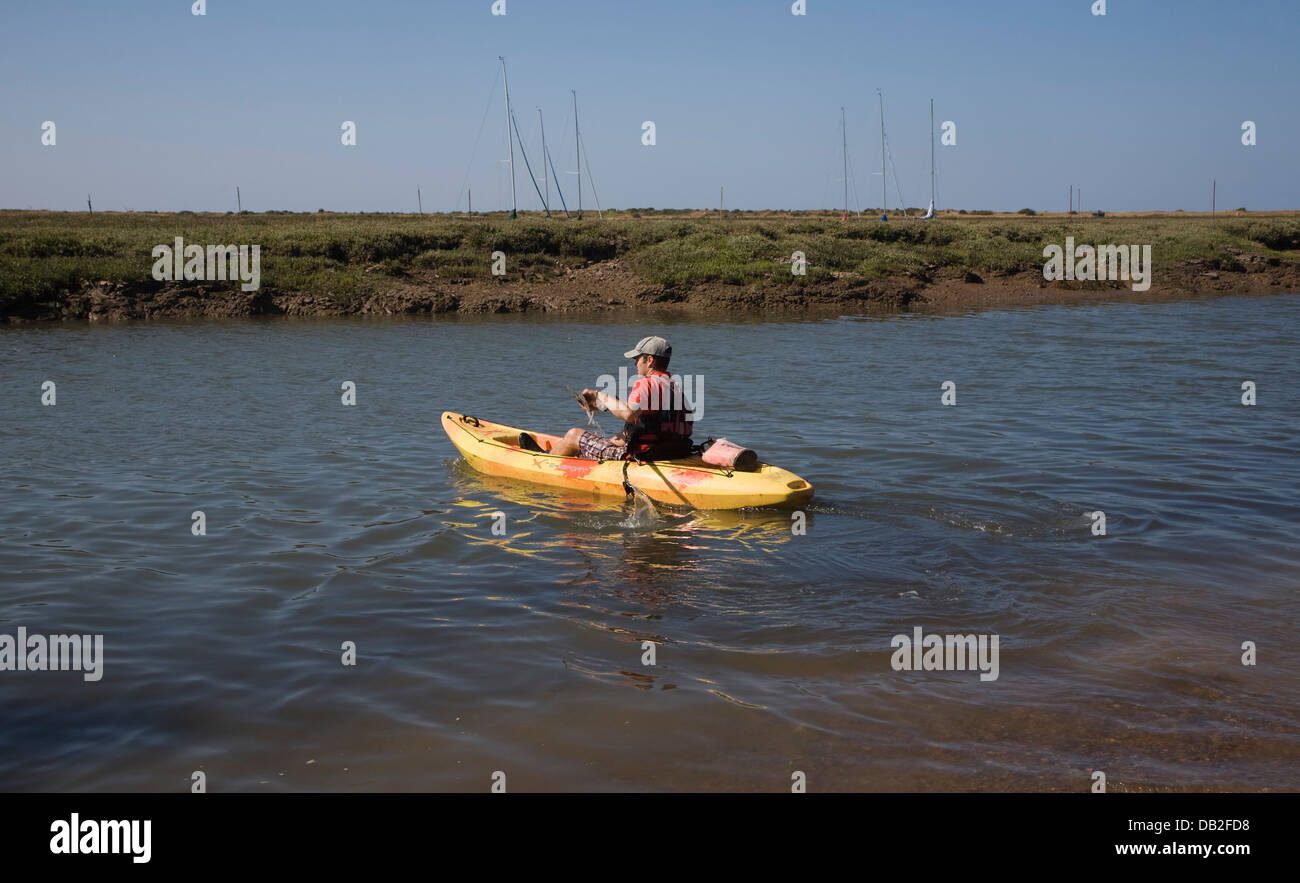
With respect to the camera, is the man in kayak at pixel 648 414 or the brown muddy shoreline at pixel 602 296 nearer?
the man in kayak at pixel 648 414

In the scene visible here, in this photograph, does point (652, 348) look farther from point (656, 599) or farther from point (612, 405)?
point (656, 599)

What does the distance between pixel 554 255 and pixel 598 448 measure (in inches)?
790

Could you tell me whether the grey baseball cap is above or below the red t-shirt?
above

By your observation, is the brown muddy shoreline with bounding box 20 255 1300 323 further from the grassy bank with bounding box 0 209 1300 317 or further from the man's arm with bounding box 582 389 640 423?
the man's arm with bounding box 582 389 640 423

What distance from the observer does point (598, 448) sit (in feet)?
30.5

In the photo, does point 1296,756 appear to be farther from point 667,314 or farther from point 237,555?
point 667,314

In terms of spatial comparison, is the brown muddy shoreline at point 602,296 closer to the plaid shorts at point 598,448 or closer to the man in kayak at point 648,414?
the plaid shorts at point 598,448

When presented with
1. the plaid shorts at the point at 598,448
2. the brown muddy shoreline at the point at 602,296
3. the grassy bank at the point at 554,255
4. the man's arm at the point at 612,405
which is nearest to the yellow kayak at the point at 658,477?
the plaid shorts at the point at 598,448

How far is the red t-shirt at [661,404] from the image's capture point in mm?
8508

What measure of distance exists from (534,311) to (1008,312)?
A: 1084 centimetres

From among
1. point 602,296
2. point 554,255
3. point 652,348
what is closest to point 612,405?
point 652,348

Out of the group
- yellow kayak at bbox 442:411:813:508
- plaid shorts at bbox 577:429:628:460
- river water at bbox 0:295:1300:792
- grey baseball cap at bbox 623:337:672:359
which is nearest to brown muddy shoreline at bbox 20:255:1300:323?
river water at bbox 0:295:1300:792

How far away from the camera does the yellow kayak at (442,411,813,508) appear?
8.39 meters

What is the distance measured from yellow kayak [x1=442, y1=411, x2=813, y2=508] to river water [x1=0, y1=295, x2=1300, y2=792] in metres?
0.17
